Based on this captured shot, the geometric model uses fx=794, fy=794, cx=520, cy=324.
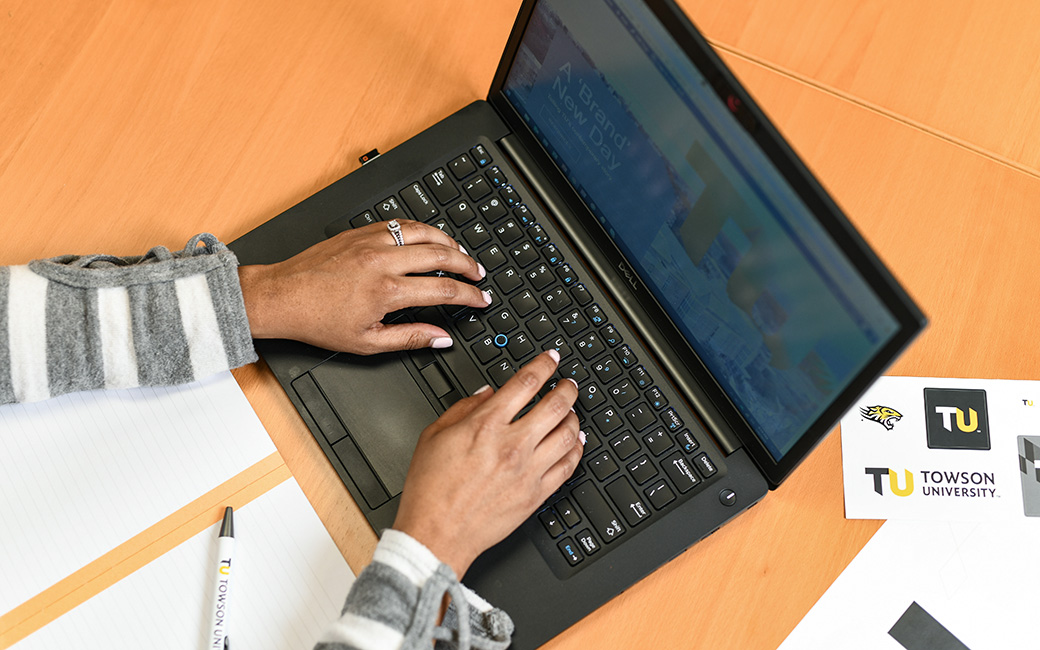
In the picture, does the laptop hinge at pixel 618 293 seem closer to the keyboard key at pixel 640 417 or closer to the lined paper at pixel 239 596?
the keyboard key at pixel 640 417

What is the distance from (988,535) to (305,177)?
30.5 inches

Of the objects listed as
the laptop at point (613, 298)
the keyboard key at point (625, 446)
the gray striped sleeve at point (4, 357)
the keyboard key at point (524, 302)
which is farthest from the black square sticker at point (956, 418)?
the gray striped sleeve at point (4, 357)

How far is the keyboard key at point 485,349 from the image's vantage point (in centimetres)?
76

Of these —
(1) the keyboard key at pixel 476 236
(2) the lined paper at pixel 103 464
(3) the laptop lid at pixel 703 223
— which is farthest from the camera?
(1) the keyboard key at pixel 476 236

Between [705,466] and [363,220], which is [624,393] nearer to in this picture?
[705,466]

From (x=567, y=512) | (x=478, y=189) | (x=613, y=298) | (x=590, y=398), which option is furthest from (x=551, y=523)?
(x=478, y=189)

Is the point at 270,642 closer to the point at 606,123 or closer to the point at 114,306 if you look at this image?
the point at 114,306

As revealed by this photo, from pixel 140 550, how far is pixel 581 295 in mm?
458

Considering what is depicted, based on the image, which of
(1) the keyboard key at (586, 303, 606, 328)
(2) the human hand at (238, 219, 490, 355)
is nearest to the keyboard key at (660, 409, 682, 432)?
(1) the keyboard key at (586, 303, 606, 328)

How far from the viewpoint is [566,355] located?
2.48 ft

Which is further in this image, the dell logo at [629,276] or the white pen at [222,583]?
the dell logo at [629,276]

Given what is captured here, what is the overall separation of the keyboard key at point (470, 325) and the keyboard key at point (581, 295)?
0.09 metres

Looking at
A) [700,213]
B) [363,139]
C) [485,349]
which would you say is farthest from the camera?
[363,139]

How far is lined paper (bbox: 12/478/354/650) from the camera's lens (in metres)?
0.67
